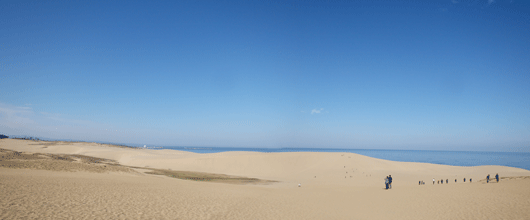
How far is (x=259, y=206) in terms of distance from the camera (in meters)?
14.0

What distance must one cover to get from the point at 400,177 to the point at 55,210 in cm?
3502

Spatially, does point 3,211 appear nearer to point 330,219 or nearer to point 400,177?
point 330,219

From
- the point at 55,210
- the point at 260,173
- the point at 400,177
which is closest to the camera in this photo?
the point at 55,210

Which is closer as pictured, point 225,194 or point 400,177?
point 225,194

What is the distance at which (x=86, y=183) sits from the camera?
15.6 metres

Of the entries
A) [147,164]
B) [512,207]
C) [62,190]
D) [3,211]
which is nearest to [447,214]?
[512,207]

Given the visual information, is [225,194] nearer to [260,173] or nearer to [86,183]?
[86,183]

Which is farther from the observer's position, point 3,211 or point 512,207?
point 512,207

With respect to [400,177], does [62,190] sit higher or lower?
higher

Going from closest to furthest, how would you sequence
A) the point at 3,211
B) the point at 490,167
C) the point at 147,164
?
the point at 3,211, the point at 490,167, the point at 147,164

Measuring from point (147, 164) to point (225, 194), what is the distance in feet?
105

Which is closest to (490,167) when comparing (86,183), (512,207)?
(512,207)

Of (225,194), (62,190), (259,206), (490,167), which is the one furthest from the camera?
(490,167)

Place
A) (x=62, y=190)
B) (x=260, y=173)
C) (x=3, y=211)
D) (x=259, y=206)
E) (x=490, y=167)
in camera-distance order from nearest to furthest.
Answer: (x=3, y=211) → (x=62, y=190) → (x=259, y=206) → (x=260, y=173) → (x=490, y=167)
